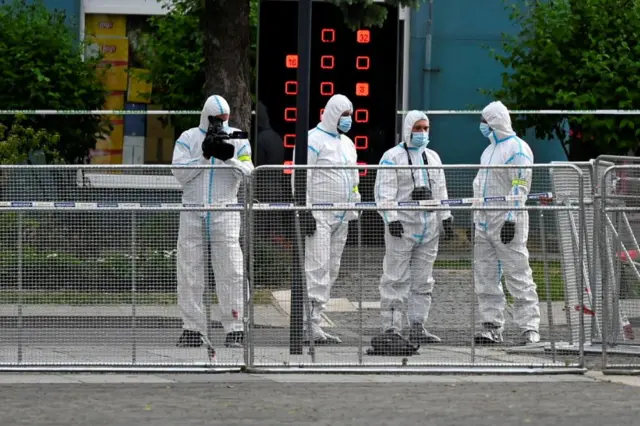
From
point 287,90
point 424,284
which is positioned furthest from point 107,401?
point 287,90

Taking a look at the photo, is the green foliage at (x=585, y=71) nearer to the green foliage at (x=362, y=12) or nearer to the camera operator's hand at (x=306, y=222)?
the green foliage at (x=362, y=12)

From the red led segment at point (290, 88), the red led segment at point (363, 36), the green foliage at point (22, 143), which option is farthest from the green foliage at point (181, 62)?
the red led segment at point (363, 36)

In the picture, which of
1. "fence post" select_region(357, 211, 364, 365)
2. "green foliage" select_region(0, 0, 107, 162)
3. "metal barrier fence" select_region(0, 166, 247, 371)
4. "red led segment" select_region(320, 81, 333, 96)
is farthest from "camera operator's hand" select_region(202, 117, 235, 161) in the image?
"green foliage" select_region(0, 0, 107, 162)

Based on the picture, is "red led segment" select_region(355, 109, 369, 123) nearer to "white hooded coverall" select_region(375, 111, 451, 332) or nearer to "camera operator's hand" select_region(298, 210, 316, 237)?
"white hooded coverall" select_region(375, 111, 451, 332)

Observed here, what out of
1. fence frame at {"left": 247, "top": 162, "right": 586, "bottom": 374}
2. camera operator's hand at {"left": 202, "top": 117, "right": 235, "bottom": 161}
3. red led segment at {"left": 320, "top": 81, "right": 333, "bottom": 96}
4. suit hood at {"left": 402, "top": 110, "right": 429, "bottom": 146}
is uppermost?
red led segment at {"left": 320, "top": 81, "right": 333, "bottom": 96}

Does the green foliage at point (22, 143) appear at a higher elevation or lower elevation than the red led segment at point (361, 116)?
lower

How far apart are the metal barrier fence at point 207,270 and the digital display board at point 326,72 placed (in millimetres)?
5591

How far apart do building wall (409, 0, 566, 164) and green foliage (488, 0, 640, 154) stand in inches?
168

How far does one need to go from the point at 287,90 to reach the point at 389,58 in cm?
113

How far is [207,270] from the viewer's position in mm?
11180

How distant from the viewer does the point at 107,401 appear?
9422mm

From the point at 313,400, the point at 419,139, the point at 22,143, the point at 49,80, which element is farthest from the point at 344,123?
the point at 49,80

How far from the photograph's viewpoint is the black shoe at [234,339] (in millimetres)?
10875

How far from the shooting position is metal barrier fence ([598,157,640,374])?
11258 mm
